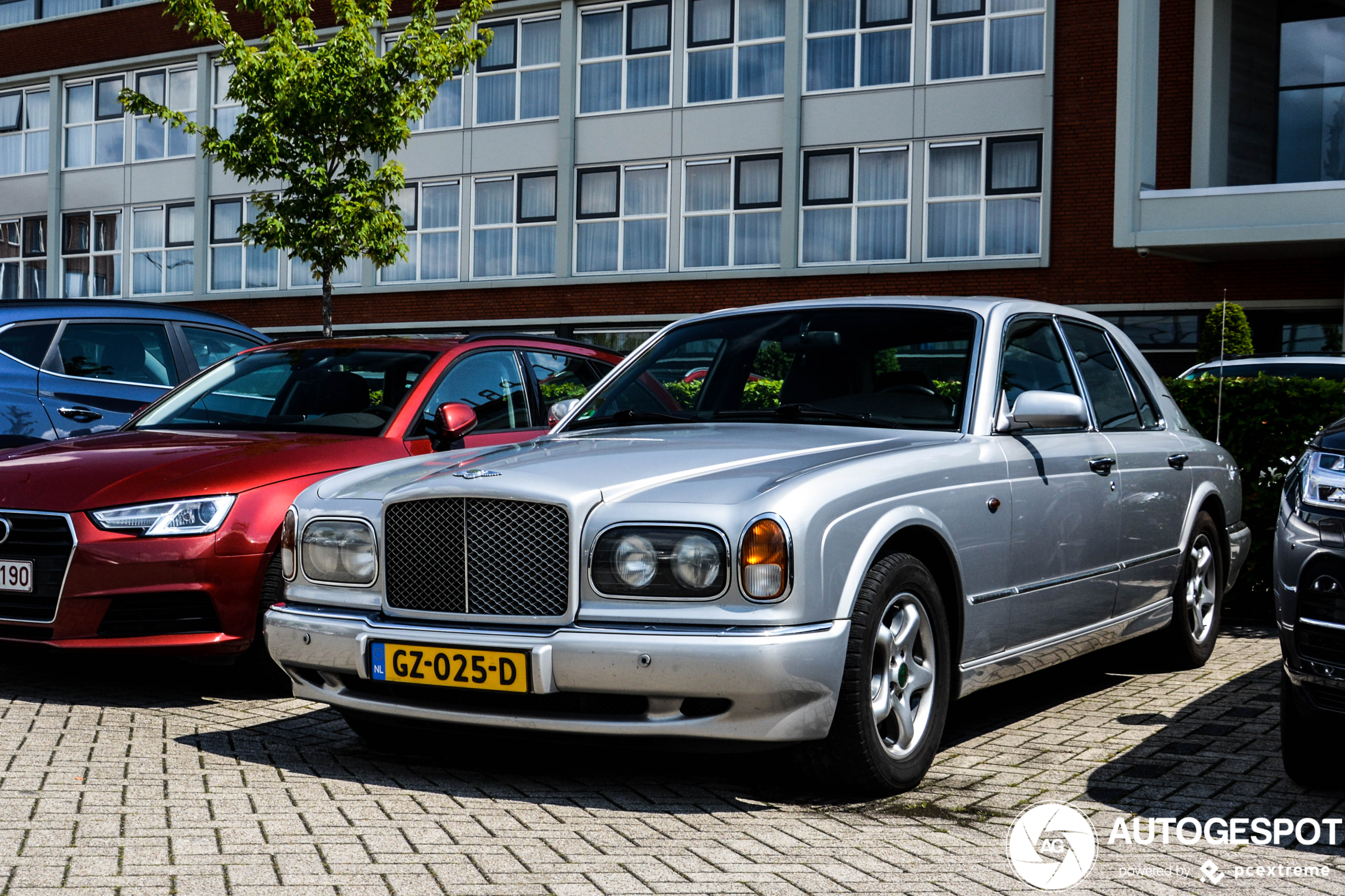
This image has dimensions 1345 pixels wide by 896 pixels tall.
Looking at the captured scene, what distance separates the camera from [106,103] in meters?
35.1

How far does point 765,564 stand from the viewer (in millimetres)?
4141

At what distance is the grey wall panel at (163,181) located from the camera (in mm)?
33781

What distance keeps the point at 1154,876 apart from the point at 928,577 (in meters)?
1.18

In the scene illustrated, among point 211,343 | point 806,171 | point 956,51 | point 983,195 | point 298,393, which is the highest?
point 956,51

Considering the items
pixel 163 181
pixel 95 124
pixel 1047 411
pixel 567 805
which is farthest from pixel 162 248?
pixel 567 805

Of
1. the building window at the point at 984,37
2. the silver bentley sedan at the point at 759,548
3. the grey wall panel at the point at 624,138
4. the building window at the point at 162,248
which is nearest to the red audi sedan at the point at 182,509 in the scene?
the silver bentley sedan at the point at 759,548

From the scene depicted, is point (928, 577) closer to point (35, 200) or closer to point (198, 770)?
point (198, 770)

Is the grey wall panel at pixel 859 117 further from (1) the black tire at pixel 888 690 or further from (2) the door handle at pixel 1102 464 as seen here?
(1) the black tire at pixel 888 690

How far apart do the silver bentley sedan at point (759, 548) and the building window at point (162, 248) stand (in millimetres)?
30229

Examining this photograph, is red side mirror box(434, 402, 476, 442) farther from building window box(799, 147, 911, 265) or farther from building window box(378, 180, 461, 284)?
building window box(378, 180, 461, 284)

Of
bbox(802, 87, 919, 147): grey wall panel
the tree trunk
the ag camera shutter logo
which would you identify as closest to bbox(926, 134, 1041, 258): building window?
bbox(802, 87, 919, 147): grey wall panel

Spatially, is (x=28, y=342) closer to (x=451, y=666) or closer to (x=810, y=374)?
(x=810, y=374)

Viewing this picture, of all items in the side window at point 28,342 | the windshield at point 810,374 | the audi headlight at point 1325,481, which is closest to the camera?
the audi headlight at point 1325,481

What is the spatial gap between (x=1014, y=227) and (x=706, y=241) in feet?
19.2
